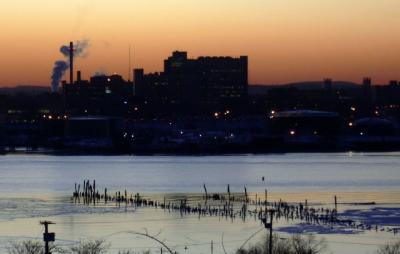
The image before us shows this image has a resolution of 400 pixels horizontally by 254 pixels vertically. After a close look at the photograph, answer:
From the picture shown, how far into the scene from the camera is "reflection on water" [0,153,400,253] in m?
37.9

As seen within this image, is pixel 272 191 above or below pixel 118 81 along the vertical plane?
below

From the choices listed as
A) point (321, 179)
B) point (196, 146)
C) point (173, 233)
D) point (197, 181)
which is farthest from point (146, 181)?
point (196, 146)

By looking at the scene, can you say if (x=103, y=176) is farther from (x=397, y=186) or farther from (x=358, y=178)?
(x=397, y=186)

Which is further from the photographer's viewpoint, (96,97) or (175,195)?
(96,97)

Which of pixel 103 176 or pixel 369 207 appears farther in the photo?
pixel 103 176

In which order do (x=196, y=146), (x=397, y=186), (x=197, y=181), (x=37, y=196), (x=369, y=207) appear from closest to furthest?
(x=369, y=207) → (x=37, y=196) → (x=397, y=186) → (x=197, y=181) → (x=196, y=146)

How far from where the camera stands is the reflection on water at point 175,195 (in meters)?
37.9

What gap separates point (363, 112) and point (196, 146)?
193ft

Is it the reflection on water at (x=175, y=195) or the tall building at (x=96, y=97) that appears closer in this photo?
the reflection on water at (x=175, y=195)

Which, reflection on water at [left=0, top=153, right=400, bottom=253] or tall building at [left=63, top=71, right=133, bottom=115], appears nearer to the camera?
reflection on water at [left=0, top=153, right=400, bottom=253]

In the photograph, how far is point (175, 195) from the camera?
58969 millimetres

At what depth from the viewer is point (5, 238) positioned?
122 ft

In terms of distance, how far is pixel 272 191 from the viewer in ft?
206

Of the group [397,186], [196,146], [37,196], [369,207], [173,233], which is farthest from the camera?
[196,146]
